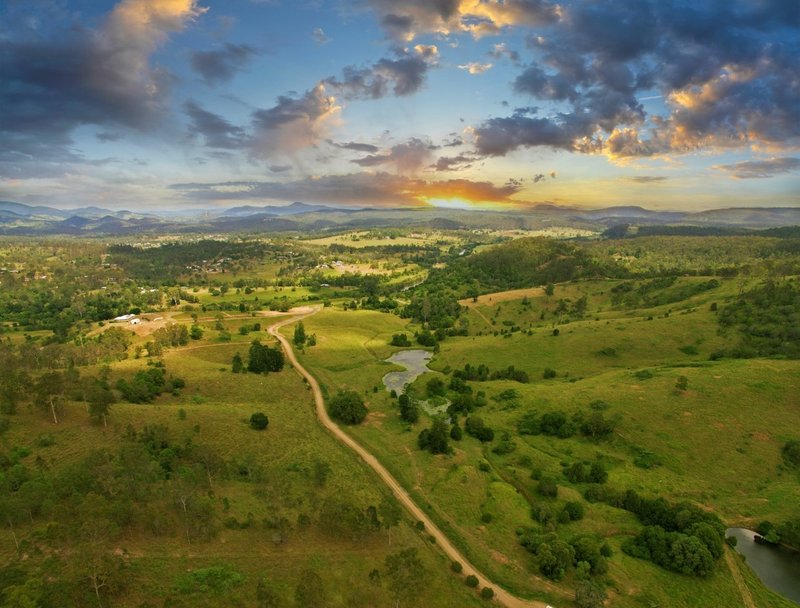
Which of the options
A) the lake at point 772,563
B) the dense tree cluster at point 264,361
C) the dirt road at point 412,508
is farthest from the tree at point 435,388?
the lake at point 772,563

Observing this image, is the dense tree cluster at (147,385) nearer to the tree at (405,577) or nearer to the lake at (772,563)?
the tree at (405,577)

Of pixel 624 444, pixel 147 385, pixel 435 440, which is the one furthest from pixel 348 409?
pixel 624 444

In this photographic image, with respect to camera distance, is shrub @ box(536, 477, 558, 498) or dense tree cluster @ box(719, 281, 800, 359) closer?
shrub @ box(536, 477, 558, 498)

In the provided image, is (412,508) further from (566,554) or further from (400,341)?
(400,341)

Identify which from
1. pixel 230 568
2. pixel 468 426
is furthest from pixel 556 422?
pixel 230 568

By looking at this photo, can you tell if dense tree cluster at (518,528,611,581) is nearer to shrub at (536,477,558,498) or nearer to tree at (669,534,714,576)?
tree at (669,534,714,576)

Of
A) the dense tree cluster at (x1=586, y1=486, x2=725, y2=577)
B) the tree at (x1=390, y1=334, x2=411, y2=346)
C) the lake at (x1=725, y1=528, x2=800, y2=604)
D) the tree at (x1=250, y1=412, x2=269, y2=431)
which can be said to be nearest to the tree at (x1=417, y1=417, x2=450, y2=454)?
the tree at (x1=250, y1=412, x2=269, y2=431)
